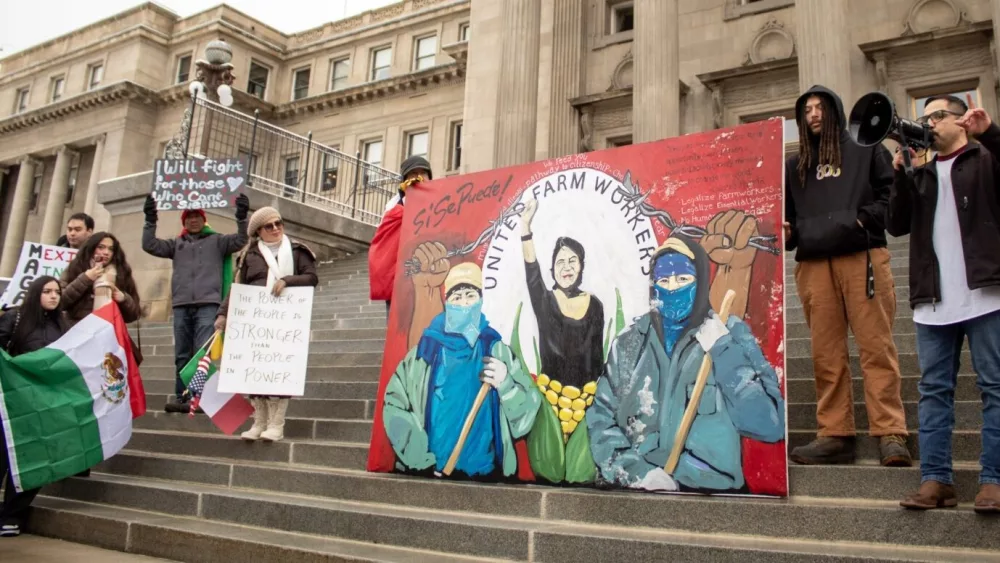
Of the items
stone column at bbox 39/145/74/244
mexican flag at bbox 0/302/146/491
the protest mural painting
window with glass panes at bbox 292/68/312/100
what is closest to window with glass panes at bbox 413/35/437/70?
window with glass panes at bbox 292/68/312/100

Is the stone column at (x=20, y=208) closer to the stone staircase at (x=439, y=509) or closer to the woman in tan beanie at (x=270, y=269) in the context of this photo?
the stone staircase at (x=439, y=509)

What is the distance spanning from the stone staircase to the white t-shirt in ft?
2.60

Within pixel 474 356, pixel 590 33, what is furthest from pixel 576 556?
pixel 590 33

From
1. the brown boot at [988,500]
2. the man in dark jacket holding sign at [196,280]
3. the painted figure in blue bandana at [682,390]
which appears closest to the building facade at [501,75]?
the painted figure in blue bandana at [682,390]

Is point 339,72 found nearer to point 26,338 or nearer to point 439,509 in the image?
point 26,338

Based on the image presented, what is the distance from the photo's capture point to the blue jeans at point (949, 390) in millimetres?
3498

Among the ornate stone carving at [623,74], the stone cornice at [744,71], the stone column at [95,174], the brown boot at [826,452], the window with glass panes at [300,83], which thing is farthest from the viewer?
the window with glass panes at [300,83]

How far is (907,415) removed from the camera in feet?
15.5

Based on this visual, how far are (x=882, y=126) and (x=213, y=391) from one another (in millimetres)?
5232

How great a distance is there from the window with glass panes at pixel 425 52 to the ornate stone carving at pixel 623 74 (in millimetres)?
19554

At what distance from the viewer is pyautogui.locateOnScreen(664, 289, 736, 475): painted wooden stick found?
4.28 meters

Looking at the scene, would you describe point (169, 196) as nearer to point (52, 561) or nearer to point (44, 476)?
point (44, 476)

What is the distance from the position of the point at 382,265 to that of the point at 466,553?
2.74 m

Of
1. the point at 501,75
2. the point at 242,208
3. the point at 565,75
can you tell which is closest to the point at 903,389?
the point at 242,208
